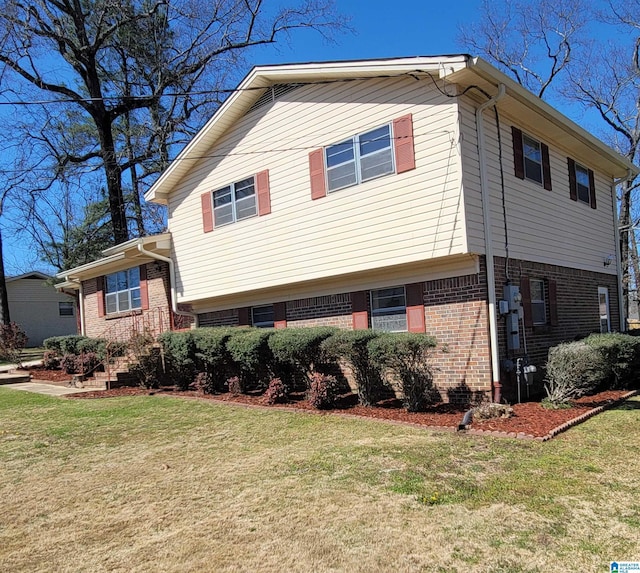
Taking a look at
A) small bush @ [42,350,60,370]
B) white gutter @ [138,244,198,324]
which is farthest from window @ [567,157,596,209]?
small bush @ [42,350,60,370]

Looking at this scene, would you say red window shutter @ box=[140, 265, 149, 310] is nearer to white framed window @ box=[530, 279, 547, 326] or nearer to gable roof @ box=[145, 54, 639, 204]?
gable roof @ box=[145, 54, 639, 204]

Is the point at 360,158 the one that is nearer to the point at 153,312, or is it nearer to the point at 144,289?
the point at 153,312

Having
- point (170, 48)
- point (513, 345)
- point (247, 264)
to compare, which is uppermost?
point (170, 48)

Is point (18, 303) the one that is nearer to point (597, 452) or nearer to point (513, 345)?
point (513, 345)

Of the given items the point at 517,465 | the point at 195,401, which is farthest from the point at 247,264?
the point at 517,465

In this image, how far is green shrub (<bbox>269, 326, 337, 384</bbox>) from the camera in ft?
29.5

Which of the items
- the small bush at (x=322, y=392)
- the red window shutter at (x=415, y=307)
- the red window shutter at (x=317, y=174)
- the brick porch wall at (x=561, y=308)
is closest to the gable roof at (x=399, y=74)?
the red window shutter at (x=317, y=174)

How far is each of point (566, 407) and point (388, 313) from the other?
3.46 metres

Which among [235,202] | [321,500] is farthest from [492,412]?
[235,202]

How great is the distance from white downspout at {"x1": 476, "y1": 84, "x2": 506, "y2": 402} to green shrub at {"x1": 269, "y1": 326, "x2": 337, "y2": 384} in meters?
Result: 2.63

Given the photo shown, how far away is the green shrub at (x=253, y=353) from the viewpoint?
32.2 ft

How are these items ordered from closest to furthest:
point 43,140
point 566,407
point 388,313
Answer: point 566,407 < point 388,313 < point 43,140

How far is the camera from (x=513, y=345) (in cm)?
894

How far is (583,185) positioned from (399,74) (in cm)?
655
